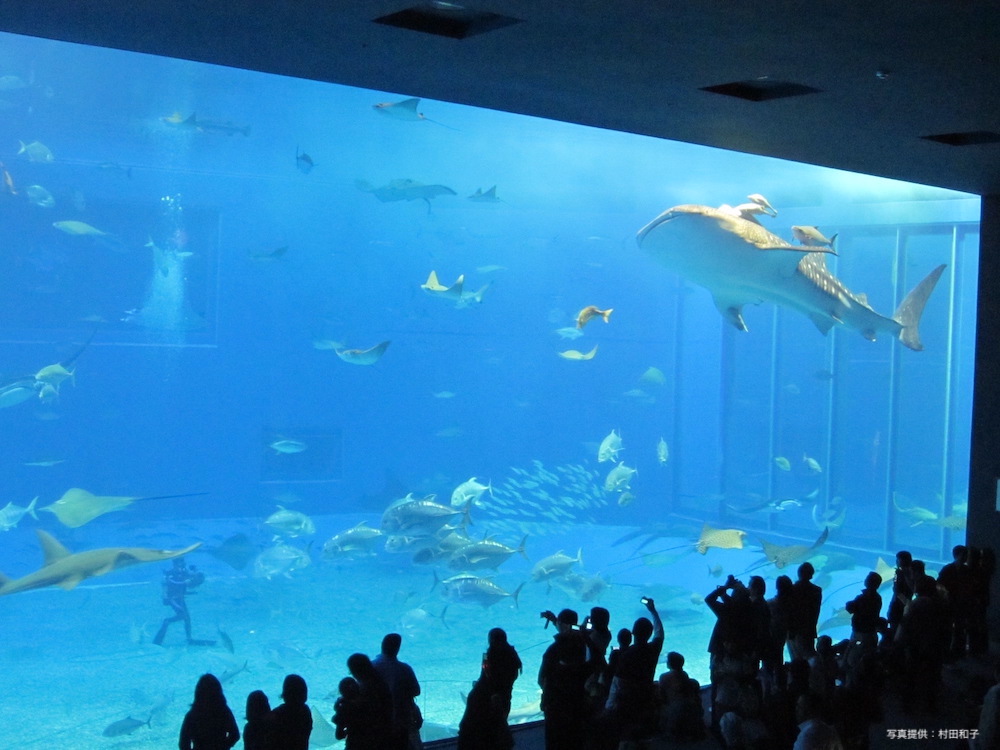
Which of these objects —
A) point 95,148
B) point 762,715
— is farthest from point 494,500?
point 762,715

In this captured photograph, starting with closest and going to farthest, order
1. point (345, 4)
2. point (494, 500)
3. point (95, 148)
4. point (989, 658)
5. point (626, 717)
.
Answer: point (345, 4) → point (626, 717) → point (989, 658) → point (95, 148) → point (494, 500)

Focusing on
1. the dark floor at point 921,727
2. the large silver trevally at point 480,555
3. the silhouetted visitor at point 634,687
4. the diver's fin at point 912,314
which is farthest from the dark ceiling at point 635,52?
the large silver trevally at point 480,555

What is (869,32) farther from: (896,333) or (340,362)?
(340,362)

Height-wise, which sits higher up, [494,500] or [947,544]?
[947,544]

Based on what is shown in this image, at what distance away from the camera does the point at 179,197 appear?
3581 cm

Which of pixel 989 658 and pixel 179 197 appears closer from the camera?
pixel 989 658

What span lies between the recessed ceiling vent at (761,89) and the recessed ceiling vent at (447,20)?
1.39 metres

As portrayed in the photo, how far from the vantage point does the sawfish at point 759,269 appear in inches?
280

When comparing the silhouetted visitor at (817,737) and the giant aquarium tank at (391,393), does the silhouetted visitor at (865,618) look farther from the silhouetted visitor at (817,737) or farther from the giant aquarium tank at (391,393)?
the giant aquarium tank at (391,393)

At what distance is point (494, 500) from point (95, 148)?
18.5 metres

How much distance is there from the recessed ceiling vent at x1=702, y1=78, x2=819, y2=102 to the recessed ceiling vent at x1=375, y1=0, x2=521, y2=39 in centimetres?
139

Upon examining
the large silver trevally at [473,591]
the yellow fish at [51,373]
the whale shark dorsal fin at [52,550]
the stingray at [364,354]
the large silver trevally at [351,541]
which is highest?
the stingray at [364,354]

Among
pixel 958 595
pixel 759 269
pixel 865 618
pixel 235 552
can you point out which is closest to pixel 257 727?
pixel 865 618

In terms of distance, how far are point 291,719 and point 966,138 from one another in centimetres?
536
